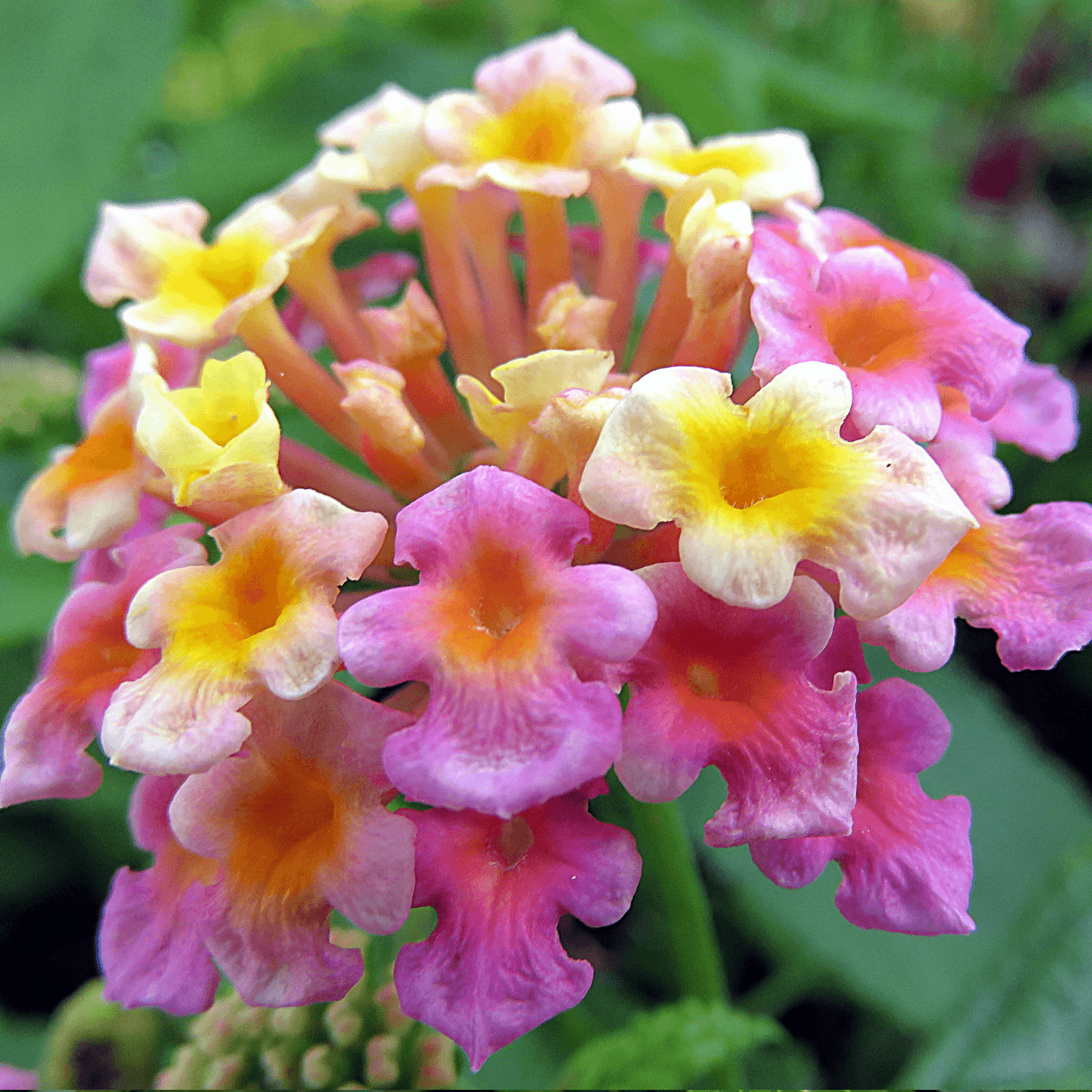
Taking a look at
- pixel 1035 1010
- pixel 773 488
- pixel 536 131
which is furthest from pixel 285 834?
pixel 1035 1010

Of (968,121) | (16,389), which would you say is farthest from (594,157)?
(968,121)

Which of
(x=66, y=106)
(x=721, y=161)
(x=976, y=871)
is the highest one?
(x=721, y=161)

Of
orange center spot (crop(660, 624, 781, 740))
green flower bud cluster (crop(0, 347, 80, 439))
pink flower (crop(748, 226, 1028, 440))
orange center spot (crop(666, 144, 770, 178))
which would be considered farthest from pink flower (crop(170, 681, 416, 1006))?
green flower bud cluster (crop(0, 347, 80, 439))

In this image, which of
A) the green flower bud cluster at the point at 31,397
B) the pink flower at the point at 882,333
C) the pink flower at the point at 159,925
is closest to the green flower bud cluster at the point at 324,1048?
the pink flower at the point at 159,925

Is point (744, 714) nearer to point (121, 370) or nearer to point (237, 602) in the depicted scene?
point (237, 602)

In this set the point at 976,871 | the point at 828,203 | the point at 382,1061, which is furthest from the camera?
the point at 828,203

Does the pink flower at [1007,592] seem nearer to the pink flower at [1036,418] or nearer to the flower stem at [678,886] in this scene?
the pink flower at [1036,418]
